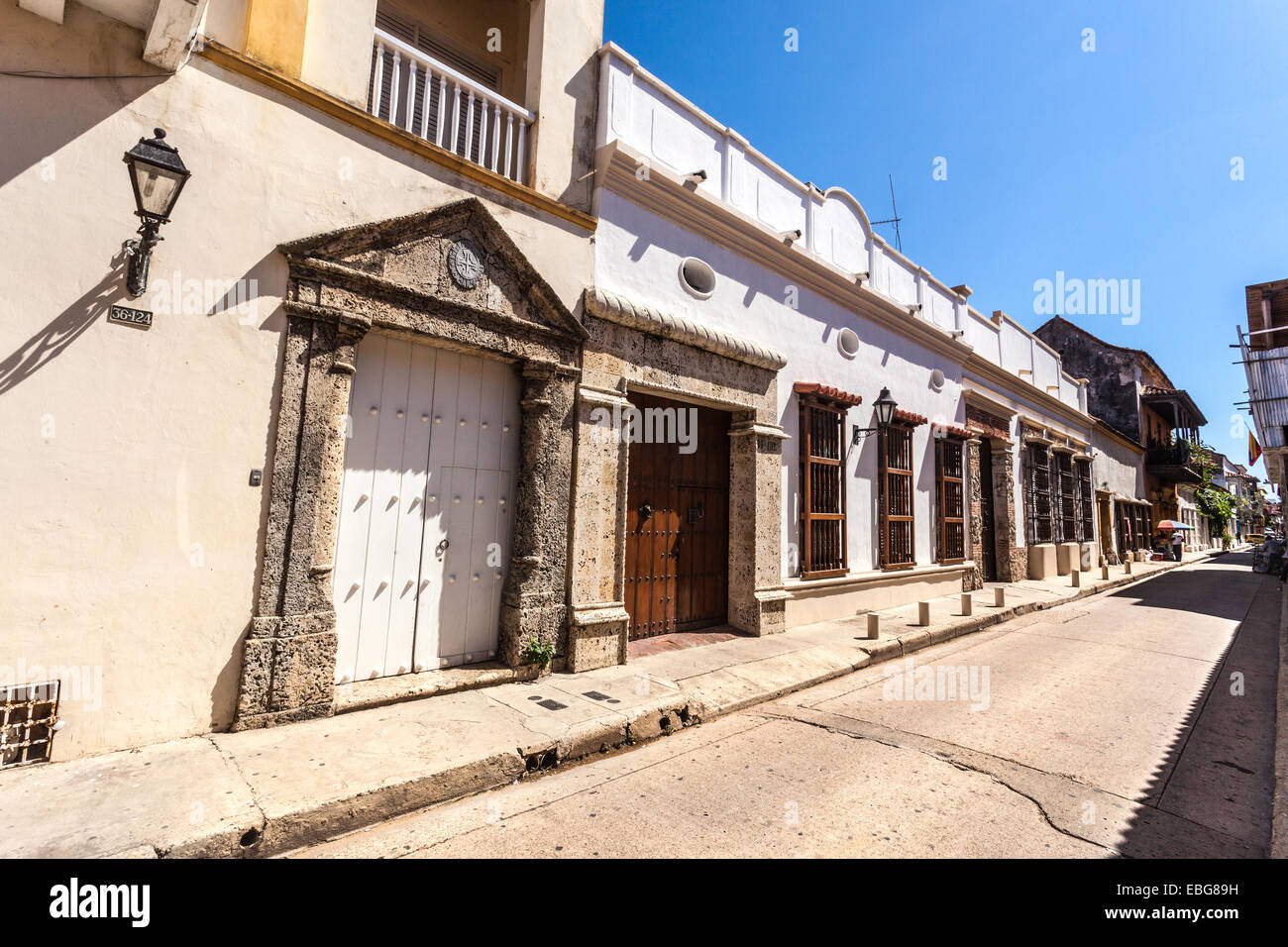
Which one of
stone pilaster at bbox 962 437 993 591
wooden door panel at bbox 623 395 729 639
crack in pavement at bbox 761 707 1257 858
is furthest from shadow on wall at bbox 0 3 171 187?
stone pilaster at bbox 962 437 993 591

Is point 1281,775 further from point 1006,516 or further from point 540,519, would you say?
point 1006,516

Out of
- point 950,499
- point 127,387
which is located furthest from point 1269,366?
point 127,387

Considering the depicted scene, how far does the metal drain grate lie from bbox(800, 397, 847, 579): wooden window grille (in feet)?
24.5

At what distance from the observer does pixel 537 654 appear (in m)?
5.08

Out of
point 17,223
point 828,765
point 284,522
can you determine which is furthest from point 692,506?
point 17,223

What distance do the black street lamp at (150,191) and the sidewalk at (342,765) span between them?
288 cm

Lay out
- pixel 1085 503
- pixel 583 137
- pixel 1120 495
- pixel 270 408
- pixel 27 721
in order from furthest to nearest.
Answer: pixel 1120 495 → pixel 1085 503 → pixel 583 137 → pixel 270 408 → pixel 27 721

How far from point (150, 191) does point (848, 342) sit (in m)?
8.76

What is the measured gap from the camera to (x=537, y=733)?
152 inches

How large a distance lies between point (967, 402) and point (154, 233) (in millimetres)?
13701

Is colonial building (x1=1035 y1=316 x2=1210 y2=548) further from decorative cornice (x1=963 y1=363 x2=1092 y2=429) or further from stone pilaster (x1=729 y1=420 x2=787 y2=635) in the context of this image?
stone pilaster (x1=729 y1=420 x2=787 y2=635)
